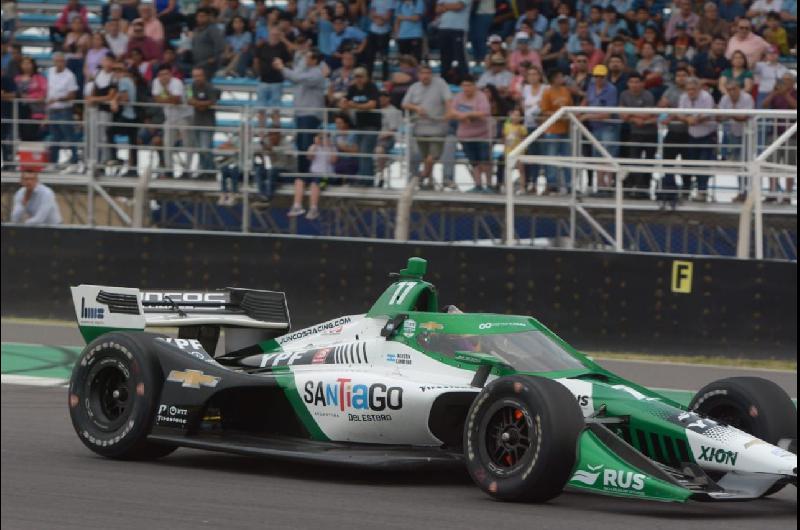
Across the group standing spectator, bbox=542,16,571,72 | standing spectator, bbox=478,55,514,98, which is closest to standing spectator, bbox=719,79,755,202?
standing spectator, bbox=542,16,571,72

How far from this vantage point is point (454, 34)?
18.9 metres

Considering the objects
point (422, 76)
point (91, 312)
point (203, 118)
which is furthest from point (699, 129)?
point (91, 312)

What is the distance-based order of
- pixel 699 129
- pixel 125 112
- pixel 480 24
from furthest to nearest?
pixel 125 112 < pixel 480 24 < pixel 699 129

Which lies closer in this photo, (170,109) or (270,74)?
(170,109)

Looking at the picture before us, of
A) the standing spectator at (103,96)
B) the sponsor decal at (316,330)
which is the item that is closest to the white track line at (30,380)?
the sponsor decal at (316,330)

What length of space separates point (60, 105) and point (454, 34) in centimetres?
517

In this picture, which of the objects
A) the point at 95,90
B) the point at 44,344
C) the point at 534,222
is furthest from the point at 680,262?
the point at 95,90

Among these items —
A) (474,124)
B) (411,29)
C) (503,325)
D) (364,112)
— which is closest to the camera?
(503,325)

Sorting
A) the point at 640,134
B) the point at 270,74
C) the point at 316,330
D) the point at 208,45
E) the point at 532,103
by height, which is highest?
the point at 208,45

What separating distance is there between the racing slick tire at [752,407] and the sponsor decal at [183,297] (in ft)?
10.8

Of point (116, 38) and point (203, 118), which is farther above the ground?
point (116, 38)

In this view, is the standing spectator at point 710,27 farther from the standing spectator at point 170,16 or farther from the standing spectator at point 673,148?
the standing spectator at point 170,16

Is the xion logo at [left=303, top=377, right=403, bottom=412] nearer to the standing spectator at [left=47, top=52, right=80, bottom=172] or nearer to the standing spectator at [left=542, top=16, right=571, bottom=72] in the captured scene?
the standing spectator at [left=542, top=16, right=571, bottom=72]

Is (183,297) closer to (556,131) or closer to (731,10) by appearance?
(556,131)
